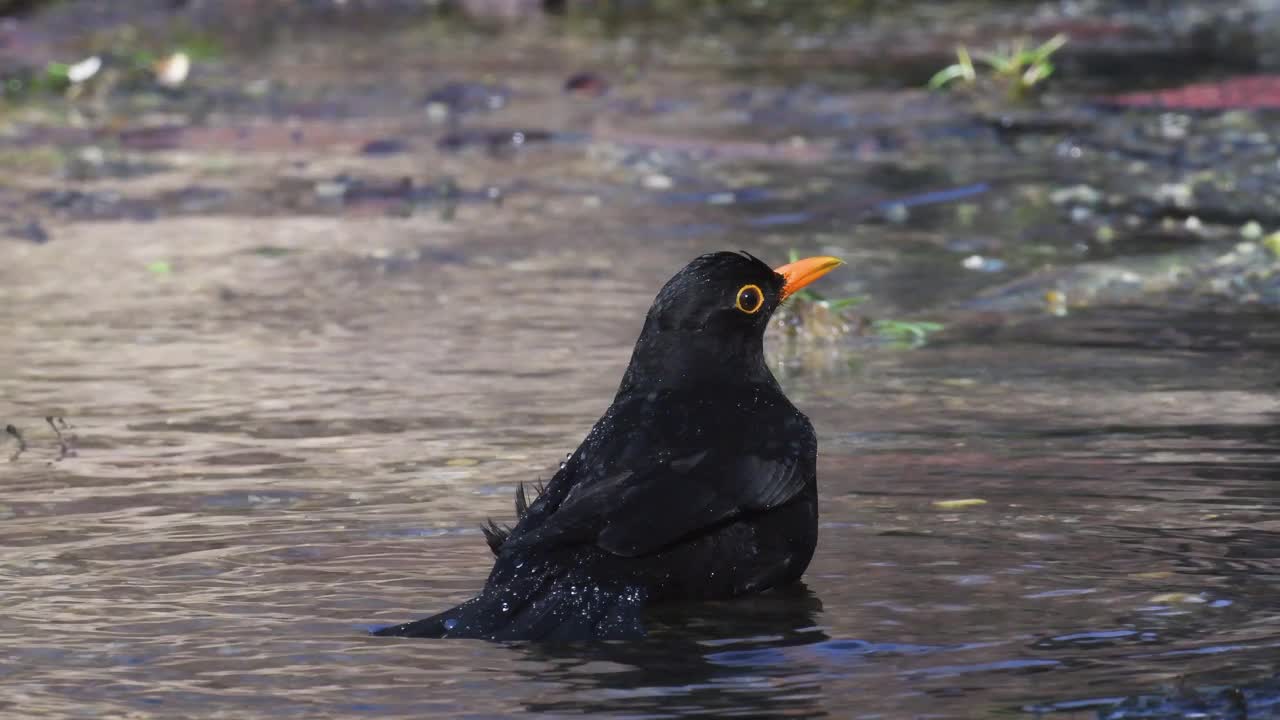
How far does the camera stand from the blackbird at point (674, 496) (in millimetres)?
5703

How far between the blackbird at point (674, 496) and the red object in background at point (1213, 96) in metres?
13.9

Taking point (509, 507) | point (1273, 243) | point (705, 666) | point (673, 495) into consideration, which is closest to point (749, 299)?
point (673, 495)

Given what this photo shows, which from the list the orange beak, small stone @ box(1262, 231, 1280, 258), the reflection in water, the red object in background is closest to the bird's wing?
the reflection in water

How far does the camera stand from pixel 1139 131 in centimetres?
1834

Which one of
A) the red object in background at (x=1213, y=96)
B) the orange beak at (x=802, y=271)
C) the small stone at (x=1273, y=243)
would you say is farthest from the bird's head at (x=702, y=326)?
the red object in background at (x=1213, y=96)

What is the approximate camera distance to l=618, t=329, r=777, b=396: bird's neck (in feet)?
20.8

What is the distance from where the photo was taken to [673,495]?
19.0ft

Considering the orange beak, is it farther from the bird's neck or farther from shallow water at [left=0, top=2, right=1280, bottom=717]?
shallow water at [left=0, top=2, right=1280, bottom=717]

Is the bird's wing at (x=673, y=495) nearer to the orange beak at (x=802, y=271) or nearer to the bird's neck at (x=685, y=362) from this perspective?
the bird's neck at (x=685, y=362)

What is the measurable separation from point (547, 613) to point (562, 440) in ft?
8.95

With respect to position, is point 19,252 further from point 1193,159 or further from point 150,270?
point 1193,159

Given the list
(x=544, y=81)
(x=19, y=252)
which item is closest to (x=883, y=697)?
(x=19, y=252)

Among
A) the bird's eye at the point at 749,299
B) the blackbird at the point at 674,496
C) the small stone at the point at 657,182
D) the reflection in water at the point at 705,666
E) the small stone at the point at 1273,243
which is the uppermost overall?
the small stone at the point at 657,182

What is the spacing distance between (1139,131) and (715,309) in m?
12.6
